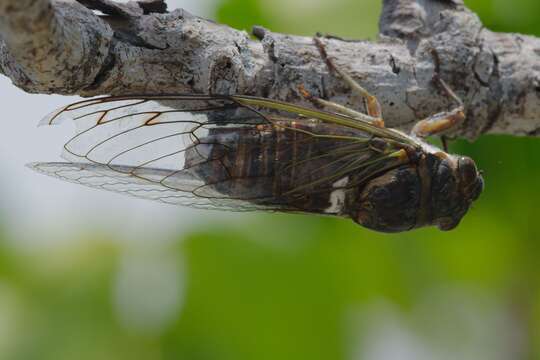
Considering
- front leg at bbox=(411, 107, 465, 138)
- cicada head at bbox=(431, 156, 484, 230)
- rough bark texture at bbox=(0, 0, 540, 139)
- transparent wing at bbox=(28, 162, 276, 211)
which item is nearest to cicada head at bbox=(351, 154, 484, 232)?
cicada head at bbox=(431, 156, 484, 230)

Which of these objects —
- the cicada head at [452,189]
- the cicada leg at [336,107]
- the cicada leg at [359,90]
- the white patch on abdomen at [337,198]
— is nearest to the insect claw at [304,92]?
the cicada leg at [336,107]

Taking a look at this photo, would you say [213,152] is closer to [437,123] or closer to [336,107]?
[336,107]

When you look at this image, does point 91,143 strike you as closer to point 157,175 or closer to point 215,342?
point 157,175

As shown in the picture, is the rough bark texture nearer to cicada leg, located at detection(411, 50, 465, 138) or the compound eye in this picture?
cicada leg, located at detection(411, 50, 465, 138)

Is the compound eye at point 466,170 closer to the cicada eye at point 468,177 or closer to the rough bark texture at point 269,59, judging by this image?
the cicada eye at point 468,177

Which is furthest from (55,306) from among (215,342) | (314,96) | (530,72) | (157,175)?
(530,72)

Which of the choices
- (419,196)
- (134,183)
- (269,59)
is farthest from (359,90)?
(134,183)

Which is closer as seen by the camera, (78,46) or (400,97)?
(78,46)
